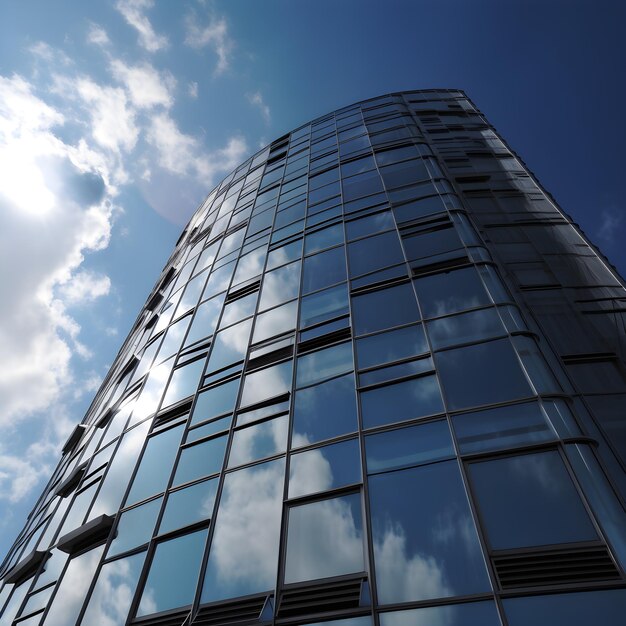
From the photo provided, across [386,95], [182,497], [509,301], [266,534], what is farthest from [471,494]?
[386,95]

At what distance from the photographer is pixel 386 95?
97.9ft

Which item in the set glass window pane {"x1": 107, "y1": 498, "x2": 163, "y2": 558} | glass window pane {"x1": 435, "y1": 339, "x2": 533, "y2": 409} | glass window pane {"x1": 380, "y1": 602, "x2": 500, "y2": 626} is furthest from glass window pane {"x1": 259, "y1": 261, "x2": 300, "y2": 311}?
glass window pane {"x1": 380, "y1": 602, "x2": 500, "y2": 626}

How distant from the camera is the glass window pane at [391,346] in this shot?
10414mm

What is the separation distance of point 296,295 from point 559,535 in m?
9.32

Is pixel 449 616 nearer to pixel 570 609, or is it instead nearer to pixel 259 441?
pixel 570 609

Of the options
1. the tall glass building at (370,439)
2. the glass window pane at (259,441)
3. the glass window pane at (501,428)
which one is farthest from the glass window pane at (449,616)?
the glass window pane at (259,441)

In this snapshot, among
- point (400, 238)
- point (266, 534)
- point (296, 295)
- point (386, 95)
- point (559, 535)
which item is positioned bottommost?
point (559, 535)

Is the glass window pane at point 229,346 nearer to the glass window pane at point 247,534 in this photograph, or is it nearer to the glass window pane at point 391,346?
the glass window pane at point 391,346

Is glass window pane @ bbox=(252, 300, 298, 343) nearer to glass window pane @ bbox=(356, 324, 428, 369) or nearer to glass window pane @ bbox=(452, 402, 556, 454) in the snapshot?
glass window pane @ bbox=(356, 324, 428, 369)

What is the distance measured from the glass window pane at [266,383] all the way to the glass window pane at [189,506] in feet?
7.26

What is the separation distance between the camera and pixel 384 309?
11.9 metres

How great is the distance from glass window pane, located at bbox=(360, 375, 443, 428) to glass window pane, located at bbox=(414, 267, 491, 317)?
2.18 metres

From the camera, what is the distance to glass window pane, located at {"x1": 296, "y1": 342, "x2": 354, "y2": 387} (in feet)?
35.8

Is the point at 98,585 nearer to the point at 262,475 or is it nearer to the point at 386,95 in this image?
the point at 262,475
